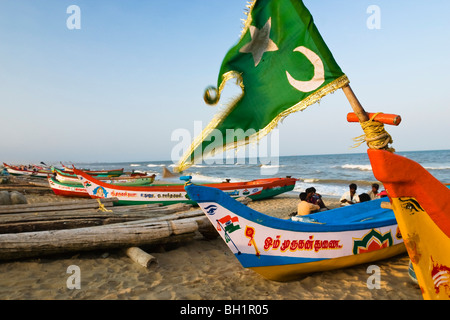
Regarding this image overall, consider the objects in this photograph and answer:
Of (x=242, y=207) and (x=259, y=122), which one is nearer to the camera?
(x=259, y=122)

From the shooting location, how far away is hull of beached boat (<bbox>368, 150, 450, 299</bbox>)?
222cm

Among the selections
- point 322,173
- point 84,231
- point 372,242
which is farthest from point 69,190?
point 322,173

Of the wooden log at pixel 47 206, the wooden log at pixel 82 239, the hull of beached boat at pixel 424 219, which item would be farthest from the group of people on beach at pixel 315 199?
the wooden log at pixel 47 206

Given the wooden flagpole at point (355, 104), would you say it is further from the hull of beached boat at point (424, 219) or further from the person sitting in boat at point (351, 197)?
the person sitting in boat at point (351, 197)

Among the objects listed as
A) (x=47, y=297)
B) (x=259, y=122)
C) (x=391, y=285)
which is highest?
(x=259, y=122)

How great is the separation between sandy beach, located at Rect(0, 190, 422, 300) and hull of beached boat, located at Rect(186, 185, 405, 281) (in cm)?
28

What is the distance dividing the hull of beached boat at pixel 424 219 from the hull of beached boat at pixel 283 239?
1.74 m

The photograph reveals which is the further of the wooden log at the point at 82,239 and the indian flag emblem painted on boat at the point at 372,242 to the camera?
the indian flag emblem painted on boat at the point at 372,242

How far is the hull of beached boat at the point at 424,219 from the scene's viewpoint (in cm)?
222

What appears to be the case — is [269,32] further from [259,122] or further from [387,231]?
[387,231]

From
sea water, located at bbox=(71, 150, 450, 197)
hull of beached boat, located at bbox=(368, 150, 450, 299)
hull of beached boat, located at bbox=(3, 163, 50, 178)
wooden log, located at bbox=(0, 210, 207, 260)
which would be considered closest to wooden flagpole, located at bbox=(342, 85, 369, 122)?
hull of beached boat, located at bbox=(368, 150, 450, 299)
